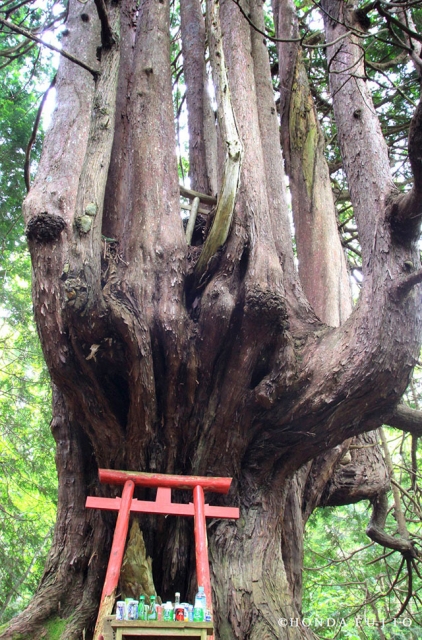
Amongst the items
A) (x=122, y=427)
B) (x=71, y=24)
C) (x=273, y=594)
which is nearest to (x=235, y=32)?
Result: (x=71, y=24)

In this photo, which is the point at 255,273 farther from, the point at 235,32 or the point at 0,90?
the point at 0,90

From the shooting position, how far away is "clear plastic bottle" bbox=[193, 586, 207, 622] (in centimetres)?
195

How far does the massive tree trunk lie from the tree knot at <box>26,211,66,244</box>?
11 millimetres

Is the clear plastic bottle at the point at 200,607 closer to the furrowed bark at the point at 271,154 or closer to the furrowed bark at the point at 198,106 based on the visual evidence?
the furrowed bark at the point at 271,154

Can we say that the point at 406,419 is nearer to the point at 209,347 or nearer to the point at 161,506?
the point at 209,347

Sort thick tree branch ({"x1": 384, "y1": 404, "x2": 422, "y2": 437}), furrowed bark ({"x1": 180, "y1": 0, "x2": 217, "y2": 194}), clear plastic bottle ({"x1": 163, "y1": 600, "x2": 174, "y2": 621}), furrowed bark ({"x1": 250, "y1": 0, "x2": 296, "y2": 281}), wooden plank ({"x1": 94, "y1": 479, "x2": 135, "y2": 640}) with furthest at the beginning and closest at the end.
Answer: furrowed bark ({"x1": 180, "y1": 0, "x2": 217, "y2": 194}), furrowed bark ({"x1": 250, "y1": 0, "x2": 296, "y2": 281}), thick tree branch ({"x1": 384, "y1": 404, "x2": 422, "y2": 437}), wooden plank ({"x1": 94, "y1": 479, "x2": 135, "y2": 640}), clear plastic bottle ({"x1": 163, "y1": 600, "x2": 174, "y2": 621})

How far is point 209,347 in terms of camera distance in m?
2.69

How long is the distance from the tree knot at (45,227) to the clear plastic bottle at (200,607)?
1762mm

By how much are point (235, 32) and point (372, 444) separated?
11.3ft

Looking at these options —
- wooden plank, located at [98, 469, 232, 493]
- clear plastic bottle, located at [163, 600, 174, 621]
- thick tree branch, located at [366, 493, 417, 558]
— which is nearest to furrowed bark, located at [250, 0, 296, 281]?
wooden plank, located at [98, 469, 232, 493]

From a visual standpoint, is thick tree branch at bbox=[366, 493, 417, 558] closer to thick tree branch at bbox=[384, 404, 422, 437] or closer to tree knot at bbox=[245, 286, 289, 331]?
thick tree branch at bbox=[384, 404, 422, 437]

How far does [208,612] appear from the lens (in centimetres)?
200

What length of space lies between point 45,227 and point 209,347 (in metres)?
1.03

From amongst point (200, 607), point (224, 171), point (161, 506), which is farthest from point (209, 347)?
point (200, 607)
